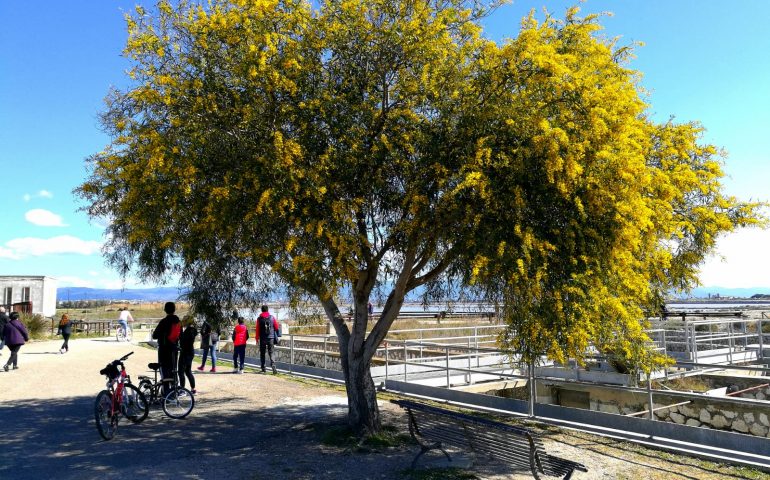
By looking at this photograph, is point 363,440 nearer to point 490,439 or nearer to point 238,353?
point 490,439

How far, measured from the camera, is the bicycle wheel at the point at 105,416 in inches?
388

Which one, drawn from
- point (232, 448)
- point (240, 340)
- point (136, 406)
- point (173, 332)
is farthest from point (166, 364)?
point (240, 340)

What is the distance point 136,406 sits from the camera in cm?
1132

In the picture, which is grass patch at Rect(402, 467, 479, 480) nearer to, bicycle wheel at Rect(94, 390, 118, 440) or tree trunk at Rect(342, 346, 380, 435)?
tree trunk at Rect(342, 346, 380, 435)

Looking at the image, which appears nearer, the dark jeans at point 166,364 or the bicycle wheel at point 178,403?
the bicycle wheel at point 178,403

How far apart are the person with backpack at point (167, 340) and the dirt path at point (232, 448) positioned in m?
0.89

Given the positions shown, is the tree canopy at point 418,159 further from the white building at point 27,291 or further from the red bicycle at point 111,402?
the white building at point 27,291

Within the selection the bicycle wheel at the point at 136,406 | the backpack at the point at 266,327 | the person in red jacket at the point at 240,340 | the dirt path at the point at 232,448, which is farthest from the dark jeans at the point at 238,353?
the bicycle wheel at the point at 136,406

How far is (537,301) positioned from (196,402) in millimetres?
9083

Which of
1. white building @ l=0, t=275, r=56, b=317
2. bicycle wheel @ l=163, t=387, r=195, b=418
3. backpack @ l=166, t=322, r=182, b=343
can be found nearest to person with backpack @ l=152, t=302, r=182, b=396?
backpack @ l=166, t=322, r=182, b=343

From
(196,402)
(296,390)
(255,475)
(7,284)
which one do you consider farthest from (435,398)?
(7,284)

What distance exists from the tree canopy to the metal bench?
118 centimetres

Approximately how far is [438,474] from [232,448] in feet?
11.4

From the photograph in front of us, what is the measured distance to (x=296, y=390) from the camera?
15438mm
